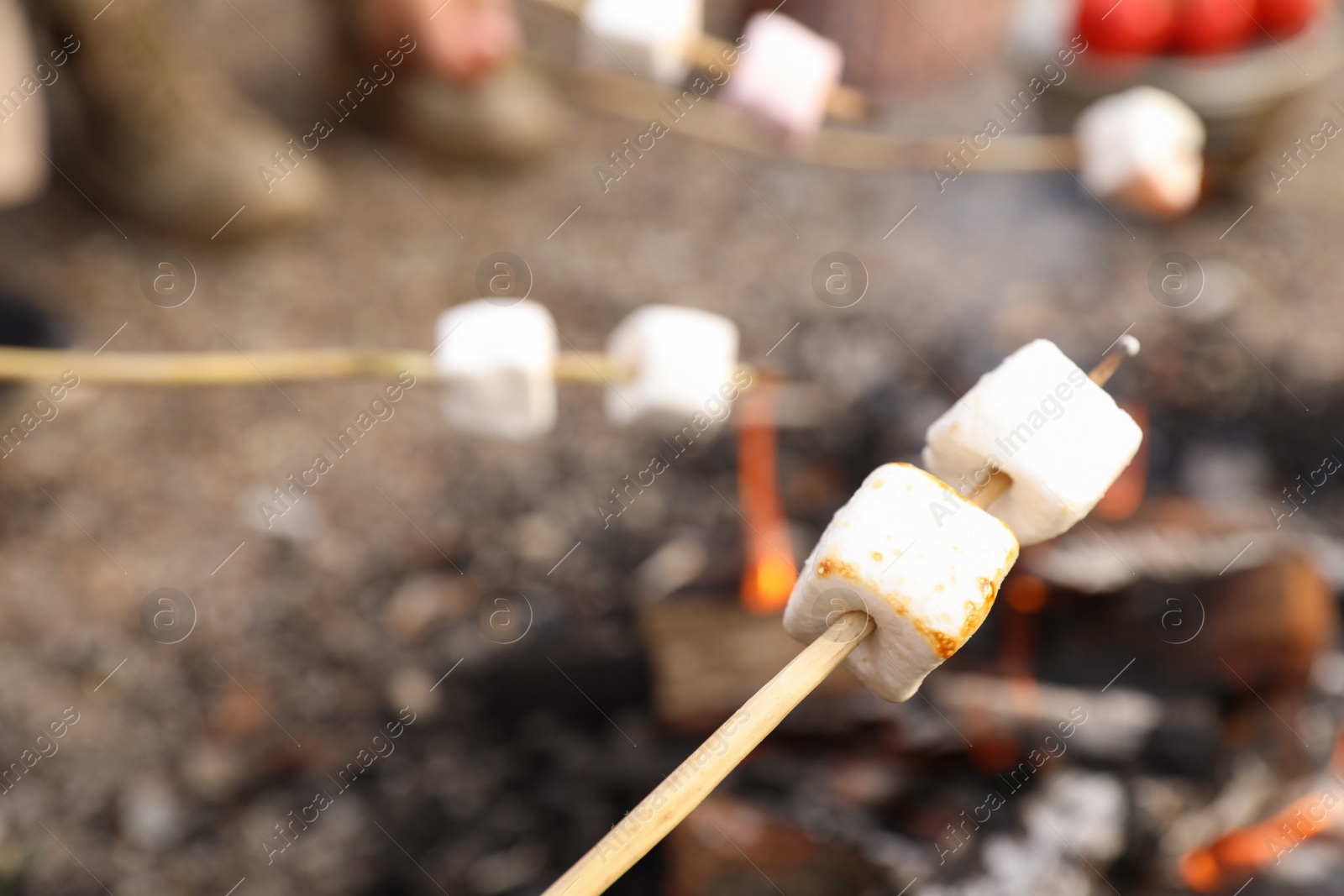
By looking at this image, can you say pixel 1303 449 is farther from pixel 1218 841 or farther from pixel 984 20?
pixel 984 20

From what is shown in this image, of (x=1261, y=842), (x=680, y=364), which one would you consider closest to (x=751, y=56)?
(x=680, y=364)

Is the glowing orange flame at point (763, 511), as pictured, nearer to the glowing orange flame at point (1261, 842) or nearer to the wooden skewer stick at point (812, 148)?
the glowing orange flame at point (1261, 842)

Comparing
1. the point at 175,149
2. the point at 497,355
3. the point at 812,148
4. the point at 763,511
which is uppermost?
the point at 497,355

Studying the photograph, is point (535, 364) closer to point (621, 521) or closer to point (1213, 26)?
point (621, 521)

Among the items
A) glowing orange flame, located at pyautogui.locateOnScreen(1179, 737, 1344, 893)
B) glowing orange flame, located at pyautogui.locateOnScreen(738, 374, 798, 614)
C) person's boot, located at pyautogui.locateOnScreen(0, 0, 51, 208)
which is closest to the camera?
glowing orange flame, located at pyautogui.locateOnScreen(1179, 737, 1344, 893)

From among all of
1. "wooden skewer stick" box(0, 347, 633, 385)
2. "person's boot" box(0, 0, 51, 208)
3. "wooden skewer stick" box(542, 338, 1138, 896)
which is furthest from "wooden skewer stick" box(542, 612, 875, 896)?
"person's boot" box(0, 0, 51, 208)

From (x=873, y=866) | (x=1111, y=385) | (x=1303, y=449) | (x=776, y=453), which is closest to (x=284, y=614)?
(x=776, y=453)

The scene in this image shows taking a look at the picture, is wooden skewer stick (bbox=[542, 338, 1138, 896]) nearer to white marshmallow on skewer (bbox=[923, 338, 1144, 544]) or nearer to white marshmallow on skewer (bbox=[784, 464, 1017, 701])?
white marshmallow on skewer (bbox=[784, 464, 1017, 701])
